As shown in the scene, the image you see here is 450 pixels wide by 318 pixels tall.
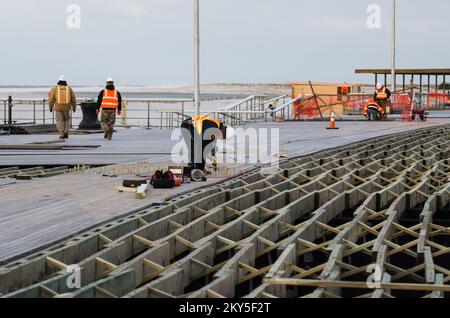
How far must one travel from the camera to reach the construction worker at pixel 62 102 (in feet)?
91.5

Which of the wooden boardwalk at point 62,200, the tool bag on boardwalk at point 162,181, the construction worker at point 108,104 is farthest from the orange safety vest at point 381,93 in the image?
the tool bag on boardwalk at point 162,181

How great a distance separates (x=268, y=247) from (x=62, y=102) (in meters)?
18.5

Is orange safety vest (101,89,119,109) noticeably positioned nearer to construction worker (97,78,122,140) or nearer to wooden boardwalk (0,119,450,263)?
construction worker (97,78,122,140)

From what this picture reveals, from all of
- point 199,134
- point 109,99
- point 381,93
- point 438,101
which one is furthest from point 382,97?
point 199,134

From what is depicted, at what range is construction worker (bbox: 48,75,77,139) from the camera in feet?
91.5

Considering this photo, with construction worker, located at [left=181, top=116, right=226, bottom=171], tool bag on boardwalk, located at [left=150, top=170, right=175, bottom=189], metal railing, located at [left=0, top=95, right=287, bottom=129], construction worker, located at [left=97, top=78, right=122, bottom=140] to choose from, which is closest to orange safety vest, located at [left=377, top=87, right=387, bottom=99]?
metal railing, located at [left=0, top=95, right=287, bottom=129]

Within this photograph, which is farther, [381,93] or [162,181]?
[381,93]

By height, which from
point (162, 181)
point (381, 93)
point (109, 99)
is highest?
point (381, 93)

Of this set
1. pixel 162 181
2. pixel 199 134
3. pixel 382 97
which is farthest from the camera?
pixel 382 97

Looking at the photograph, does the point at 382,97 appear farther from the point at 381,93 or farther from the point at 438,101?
the point at 438,101

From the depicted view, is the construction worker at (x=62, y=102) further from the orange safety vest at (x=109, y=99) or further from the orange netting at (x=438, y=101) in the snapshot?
the orange netting at (x=438, y=101)

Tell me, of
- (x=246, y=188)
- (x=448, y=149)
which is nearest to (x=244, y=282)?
(x=246, y=188)

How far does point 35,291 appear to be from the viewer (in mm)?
7684

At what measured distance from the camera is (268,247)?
407 inches
